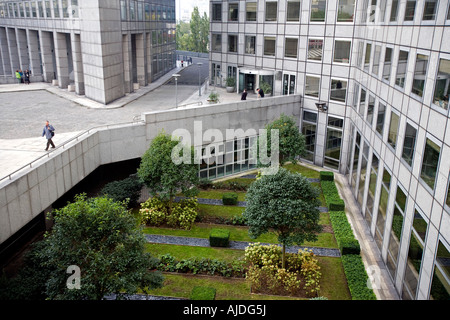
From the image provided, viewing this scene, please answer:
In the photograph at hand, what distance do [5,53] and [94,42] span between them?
138 feet

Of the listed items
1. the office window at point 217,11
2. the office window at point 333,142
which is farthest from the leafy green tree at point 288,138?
the office window at point 217,11

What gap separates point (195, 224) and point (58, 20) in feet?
99.6

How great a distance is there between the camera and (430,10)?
15.6 meters

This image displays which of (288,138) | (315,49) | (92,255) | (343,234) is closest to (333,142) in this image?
(288,138)

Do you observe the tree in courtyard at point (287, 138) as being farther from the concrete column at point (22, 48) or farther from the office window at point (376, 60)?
the concrete column at point (22, 48)

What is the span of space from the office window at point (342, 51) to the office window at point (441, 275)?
20.3 metres

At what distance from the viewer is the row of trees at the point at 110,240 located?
13.1 meters

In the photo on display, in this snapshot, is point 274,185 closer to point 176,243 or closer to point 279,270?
point 279,270

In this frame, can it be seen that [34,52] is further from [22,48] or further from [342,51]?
→ [342,51]

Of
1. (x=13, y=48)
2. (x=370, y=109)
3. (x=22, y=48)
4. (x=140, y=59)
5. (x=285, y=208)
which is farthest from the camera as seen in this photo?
(x=13, y=48)

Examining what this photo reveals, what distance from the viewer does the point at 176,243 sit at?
884 inches

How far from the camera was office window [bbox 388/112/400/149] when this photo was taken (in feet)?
62.8

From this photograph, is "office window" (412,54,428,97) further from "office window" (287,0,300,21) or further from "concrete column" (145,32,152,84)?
"concrete column" (145,32,152,84)

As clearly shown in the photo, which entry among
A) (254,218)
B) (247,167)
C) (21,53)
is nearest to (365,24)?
(247,167)
